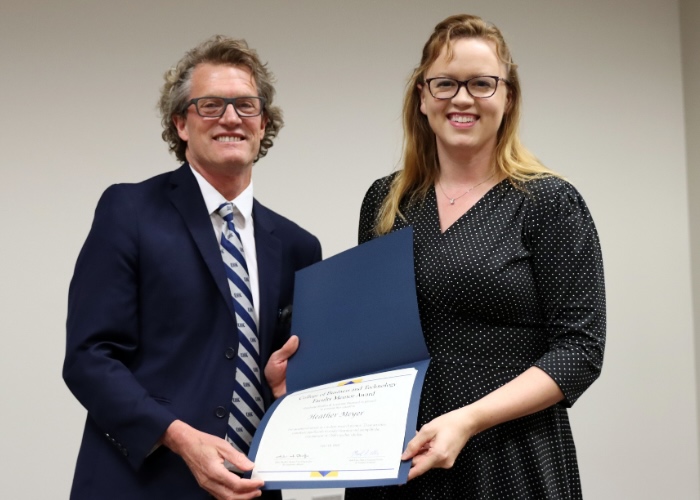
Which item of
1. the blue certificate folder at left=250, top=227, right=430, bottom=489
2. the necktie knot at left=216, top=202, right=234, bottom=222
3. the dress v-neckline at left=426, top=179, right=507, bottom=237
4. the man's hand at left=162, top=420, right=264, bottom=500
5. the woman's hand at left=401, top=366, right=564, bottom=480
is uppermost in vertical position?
the necktie knot at left=216, top=202, right=234, bottom=222

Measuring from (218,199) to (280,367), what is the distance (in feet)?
1.31

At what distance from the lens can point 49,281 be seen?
3078 mm

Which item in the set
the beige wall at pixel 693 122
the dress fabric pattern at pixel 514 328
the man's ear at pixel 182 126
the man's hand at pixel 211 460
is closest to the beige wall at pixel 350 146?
the beige wall at pixel 693 122

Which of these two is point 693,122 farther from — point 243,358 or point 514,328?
point 243,358

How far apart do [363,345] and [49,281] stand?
5.57 ft

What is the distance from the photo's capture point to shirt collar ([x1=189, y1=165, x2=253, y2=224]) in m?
1.97

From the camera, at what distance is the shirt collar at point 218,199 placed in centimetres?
197

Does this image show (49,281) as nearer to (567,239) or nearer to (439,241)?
(439,241)

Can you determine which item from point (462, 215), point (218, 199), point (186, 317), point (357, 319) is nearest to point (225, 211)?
point (218, 199)

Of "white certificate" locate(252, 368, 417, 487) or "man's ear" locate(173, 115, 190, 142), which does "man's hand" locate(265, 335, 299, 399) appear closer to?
"white certificate" locate(252, 368, 417, 487)

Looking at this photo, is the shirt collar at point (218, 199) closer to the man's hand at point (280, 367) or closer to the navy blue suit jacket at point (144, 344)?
the navy blue suit jacket at point (144, 344)

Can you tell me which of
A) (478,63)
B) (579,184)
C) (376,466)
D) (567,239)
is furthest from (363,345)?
(579,184)

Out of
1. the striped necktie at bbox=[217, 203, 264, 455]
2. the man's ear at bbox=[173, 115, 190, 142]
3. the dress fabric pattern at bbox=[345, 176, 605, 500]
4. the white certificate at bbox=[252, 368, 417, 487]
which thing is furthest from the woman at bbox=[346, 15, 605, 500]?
the man's ear at bbox=[173, 115, 190, 142]

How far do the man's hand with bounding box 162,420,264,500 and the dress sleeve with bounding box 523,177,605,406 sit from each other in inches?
23.4
